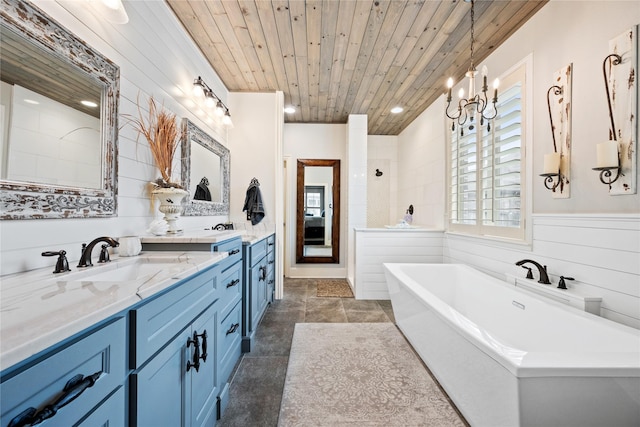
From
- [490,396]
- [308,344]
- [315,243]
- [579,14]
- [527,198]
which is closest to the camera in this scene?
[490,396]

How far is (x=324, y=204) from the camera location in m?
4.58

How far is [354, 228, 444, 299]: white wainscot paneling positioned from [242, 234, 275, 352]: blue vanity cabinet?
1.40 meters

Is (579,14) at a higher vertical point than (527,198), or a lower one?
higher

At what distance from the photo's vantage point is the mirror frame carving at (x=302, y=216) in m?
4.50

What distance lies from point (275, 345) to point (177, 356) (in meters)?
1.43

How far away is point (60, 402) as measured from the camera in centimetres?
51

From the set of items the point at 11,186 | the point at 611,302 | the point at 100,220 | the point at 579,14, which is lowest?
the point at 611,302

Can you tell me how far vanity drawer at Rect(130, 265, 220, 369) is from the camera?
0.76 meters

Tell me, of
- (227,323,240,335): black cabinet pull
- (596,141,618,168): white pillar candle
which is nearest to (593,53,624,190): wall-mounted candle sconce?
(596,141,618,168): white pillar candle

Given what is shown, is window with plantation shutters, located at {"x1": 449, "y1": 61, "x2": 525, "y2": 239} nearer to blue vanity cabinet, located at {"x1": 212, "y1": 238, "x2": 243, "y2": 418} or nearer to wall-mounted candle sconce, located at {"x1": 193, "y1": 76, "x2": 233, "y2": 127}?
blue vanity cabinet, located at {"x1": 212, "y1": 238, "x2": 243, "y2": 418}

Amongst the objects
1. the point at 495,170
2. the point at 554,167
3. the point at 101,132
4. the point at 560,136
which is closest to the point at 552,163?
the point at 554,167

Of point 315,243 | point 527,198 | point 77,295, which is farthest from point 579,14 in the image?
point 315,243

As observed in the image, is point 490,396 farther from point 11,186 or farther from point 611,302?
point 11,186

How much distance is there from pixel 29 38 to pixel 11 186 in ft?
1.93
